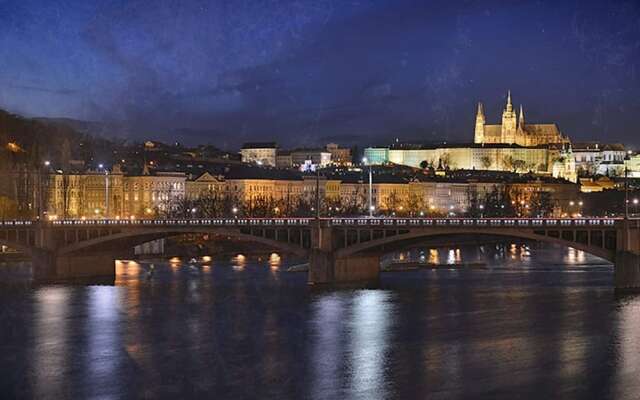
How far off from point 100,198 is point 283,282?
6782 cm

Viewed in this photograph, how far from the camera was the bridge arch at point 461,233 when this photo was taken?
189 feet

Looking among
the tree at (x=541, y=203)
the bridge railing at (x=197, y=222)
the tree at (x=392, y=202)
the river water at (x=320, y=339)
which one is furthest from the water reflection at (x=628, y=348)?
the tree at (x=392, y=202)

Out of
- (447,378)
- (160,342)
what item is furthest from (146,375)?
(447,378)

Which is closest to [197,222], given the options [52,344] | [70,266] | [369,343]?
[70,266]

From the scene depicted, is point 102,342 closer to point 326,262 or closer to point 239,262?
point 326,262

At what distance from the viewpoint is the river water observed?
36.9 metres

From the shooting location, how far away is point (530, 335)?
1786 inches

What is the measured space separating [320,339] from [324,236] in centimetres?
1770

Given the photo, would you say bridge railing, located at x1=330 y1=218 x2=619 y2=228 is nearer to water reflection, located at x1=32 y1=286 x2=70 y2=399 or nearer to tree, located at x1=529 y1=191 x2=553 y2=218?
water reflection, located at x1=32 y1=286 x2=70 y2=399

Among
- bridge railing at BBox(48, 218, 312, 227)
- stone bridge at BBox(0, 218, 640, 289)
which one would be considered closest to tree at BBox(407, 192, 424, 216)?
bridge railing at BBox(48, 218, 312, 227)

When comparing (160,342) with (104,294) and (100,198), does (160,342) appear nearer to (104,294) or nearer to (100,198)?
(104,294)

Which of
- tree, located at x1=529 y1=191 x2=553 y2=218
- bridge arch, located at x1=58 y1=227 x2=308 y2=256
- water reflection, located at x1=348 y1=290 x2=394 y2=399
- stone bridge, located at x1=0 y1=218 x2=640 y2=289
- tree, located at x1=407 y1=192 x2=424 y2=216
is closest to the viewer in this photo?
water reflection, located at x1=348 y1=290 x2=394 y2=399

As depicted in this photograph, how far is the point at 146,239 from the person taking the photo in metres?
68.5

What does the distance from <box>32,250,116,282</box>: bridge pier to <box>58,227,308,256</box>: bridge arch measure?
17.1 inches
